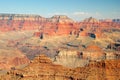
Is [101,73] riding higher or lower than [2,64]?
higher

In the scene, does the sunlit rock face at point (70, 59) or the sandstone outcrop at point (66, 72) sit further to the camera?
the sunlit rock face at point (70, 59)

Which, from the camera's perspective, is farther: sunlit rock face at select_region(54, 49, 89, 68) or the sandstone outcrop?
sunlit rock face at select_region(54, 49, 89, 68)

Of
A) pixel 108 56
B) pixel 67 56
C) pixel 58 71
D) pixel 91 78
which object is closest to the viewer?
pixel 91 78

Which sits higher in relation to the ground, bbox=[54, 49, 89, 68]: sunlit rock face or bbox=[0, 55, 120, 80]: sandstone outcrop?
bbox=[0, 55, 120, 80]: sandstone outcrop

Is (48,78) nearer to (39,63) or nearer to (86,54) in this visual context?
(39,63)

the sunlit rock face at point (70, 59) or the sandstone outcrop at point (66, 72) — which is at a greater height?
the sandstone outcrop at point (66, 72)

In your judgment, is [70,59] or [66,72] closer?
[66,72]

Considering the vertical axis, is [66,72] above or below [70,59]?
above

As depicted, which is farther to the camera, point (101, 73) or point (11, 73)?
point (11, 73)

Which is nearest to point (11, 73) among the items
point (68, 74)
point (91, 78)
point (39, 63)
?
point (39, 63)

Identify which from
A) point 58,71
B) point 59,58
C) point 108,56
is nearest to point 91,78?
point 58,71

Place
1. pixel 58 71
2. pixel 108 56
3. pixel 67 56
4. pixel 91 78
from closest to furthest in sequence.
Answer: pixel 91 78
pixel 58 71
pixel 108 56
pixel 67 56
